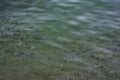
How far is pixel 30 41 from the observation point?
13.8 meters

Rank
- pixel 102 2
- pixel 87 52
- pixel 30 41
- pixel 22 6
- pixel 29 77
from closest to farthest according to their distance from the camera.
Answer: pixel 29 77 < pixel 87 52 < pixel 30 41 < pixel 22 6 < pixel 102 2

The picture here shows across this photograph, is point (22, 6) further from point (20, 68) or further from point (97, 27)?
point (20, 68)

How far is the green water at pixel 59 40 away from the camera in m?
11.2

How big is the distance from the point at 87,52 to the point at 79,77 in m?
2.34

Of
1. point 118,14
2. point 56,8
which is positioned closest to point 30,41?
point 56,8

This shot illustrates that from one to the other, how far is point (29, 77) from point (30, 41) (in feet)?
11.2

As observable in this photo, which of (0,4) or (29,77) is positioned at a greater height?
(0,4)

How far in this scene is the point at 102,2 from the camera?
67.9 feet

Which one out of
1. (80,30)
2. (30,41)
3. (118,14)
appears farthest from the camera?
→ (118,14)

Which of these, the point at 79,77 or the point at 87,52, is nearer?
the point at 79,77

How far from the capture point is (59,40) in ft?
46.6

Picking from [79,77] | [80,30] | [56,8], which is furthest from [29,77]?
[56,8]

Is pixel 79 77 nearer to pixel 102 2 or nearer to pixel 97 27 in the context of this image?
pixel 97 27

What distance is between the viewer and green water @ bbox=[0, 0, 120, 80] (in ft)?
36.8
